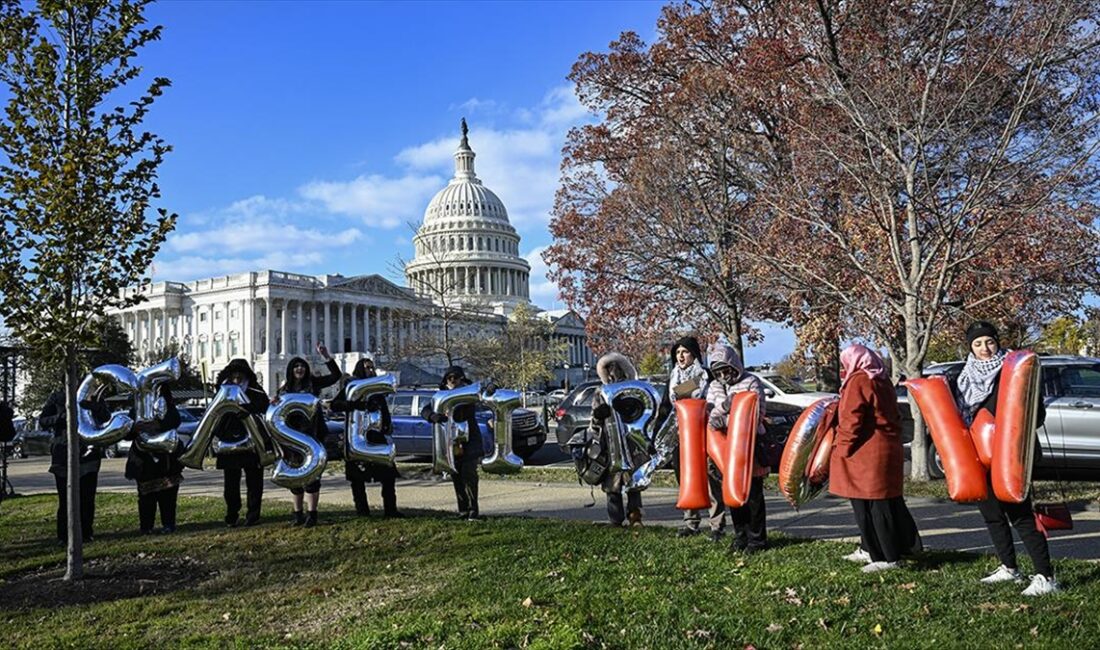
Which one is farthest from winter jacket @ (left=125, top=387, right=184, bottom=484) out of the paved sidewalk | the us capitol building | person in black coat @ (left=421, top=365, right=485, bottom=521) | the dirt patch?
the us capitol building

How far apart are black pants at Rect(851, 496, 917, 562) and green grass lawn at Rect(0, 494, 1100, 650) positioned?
19 centimetres

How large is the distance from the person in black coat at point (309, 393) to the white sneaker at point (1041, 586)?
7.12m

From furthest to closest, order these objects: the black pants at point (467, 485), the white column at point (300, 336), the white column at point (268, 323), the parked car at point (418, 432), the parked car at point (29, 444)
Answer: the white column at point (300, 336), the white column at point (268, 323), the parked car at point (29, 444), the parked car at point (418, 432), the black pants at point (467, 485)

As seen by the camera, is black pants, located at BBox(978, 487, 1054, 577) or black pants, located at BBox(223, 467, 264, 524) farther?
black pants, located at BBox(223, 467, 264, 524)

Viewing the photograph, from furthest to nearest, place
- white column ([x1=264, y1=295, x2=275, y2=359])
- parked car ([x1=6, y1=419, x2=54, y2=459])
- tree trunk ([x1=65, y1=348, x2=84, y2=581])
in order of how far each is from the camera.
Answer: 1. white column ([x1=264, y1=295, x2=275, y2=359])
2. parked car ([x1=6, y1=419, x2=54, y2=459])
3. tree trunk ([x1=65, y1=348, x2=84, y2=581])

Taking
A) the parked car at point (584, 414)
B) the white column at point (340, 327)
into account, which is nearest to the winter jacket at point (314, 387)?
the parked car at point (584, 414)

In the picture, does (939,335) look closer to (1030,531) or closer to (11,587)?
(1030,531)

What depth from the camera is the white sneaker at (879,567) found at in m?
6.63

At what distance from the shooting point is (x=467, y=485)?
10203 millimetres

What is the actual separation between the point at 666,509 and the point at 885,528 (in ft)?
16.3

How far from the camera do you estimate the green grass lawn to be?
5441mm

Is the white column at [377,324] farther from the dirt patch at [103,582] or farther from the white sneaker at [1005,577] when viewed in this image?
the white sneaker at [1005,577]

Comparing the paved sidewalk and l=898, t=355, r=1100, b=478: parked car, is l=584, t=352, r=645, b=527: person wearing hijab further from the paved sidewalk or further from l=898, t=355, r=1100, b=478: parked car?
l=898, t=355, r=1100, b=478: parked car

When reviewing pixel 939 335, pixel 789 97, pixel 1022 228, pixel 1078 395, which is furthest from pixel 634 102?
pixel 1078 395
